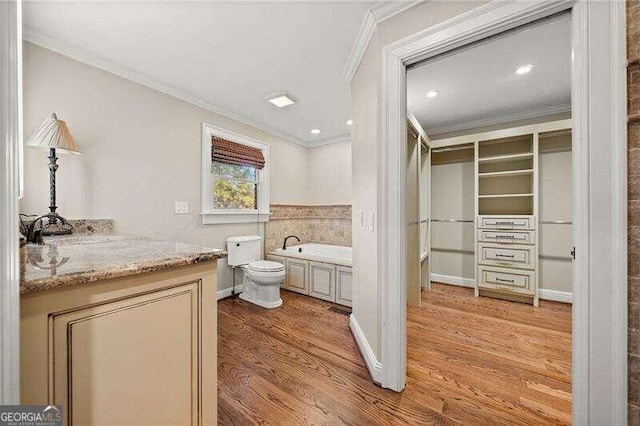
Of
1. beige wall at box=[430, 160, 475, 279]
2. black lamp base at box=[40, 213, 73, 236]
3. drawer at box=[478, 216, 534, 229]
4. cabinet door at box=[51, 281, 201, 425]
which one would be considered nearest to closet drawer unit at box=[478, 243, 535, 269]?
drawer at box=[478, 216, 534, 229]

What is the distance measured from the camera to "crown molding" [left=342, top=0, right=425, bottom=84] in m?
1.52

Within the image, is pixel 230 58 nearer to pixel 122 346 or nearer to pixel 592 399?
pixel 122 346

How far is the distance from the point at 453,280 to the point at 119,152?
4279 millimetres

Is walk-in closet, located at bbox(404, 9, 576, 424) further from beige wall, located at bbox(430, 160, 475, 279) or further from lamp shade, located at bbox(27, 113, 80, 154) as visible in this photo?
lamp shade, located at bbox(27, 113, 80, 154)

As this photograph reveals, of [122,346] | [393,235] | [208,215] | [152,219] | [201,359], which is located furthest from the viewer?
[208,215]

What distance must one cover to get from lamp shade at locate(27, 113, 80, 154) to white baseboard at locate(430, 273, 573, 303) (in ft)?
14.1

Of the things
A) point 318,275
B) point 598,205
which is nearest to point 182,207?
point 318,275

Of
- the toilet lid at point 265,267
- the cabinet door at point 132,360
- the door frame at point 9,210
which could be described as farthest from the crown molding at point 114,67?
the cabinet door at point 132,360

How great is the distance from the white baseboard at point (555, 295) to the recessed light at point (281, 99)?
3742mm

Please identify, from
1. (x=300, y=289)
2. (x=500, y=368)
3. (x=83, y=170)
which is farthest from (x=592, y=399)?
(x=83, y=170)

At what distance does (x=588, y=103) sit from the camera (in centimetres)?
104

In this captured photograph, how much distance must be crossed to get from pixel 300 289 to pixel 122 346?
2572mm

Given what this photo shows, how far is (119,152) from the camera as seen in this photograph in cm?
219

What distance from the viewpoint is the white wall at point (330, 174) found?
4066mm
